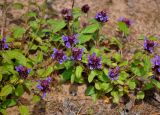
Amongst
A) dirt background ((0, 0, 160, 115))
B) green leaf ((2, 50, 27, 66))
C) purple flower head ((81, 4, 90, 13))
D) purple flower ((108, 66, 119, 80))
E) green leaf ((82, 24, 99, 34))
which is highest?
purple flower head ((81, 4, 90, 13))

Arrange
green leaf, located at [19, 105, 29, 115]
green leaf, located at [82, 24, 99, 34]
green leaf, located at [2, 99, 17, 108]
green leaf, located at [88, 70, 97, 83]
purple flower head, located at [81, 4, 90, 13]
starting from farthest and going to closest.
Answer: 1. purple flower head, located at [81, 4, 90, 13]
2. green leaf, located at [82, 24, 99, 34]
3. green leaf, located at [88, 70, 97, 83]
4. green leaf, located at [2, 99, 17, 108]
5. green leaf, located at [19, 105, 29, 115]

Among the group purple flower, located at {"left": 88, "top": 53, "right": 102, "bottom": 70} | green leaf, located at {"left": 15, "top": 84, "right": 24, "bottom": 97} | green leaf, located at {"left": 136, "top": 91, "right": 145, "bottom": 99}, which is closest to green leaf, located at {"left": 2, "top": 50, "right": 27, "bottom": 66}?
green leaf, located at {"left": 15, "top": 84, "right": 24, "bottom": 97}

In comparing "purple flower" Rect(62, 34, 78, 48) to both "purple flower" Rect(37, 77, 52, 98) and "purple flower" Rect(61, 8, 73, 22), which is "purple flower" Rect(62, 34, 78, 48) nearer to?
"purple flower" Rect(61, 8, 73, 22)

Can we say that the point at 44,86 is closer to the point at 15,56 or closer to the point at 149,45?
the point at 15,56

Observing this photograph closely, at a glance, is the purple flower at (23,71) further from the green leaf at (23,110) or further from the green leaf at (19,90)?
the green leaf at (23,110)

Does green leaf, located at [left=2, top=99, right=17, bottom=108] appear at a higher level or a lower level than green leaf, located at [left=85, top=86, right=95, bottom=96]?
lower

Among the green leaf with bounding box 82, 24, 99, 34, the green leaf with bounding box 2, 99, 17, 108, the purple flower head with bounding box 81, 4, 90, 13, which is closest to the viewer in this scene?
the green leaf with bounding box 2, 99, 17, 108

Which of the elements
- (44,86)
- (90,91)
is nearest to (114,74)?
(90,91)

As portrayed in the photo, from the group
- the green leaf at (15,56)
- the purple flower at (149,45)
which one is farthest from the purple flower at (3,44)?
the purple flower at (149,45)
